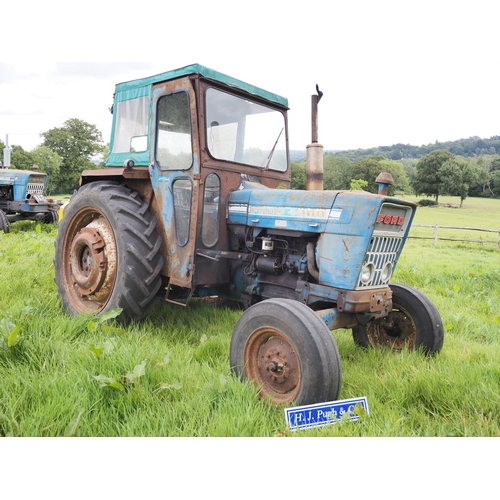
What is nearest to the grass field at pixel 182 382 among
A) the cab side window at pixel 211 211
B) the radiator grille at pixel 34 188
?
the cab side window at pixel 211 211

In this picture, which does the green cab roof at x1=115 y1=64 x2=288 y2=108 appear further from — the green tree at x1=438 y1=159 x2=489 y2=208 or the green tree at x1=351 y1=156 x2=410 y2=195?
the green tree at x1=438 y1=159 x2=489 y2=208

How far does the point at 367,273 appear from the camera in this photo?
10.6 feet

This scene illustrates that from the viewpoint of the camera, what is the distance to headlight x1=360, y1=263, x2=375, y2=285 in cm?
320

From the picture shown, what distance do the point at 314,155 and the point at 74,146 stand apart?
198 inches

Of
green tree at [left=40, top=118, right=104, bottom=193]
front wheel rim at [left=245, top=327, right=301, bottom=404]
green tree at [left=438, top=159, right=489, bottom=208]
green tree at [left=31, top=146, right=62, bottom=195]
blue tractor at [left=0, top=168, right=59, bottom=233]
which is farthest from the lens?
blue tractor at [left=0, top=168, right=59, bottom=233]

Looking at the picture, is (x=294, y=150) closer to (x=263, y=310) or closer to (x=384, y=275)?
(x=384, y=275)

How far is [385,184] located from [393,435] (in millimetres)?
1635

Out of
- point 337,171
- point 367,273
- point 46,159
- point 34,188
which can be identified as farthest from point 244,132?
point 34,188

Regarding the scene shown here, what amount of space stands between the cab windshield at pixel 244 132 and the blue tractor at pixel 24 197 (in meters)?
8.67

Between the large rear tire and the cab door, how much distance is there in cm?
15

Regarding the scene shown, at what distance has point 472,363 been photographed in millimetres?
3281

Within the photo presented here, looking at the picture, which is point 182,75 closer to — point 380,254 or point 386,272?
point 380,254

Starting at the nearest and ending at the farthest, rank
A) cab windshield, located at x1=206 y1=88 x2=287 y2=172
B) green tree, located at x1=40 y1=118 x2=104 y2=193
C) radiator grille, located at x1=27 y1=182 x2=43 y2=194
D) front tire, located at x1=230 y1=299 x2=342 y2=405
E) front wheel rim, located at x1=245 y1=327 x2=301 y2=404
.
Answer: front tire, located at x1=230 y1=299 x2=342 y2=405 → front wheel rim, located at x1=245 y1=327 x2=301 y2=404 → cab windshield, located at x1=206 y1=88 x2=287 y2=172 → green tree, located at x1=40 y1=118 x2=104 y2=193 → radiator grille, located at x1=27 y1=182 x2=43 y2=194

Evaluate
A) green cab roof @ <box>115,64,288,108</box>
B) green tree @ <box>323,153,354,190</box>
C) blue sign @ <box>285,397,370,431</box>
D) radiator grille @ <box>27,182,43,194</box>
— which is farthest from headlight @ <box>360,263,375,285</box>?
radiator grille @ <box>27,182,43,194</box>
